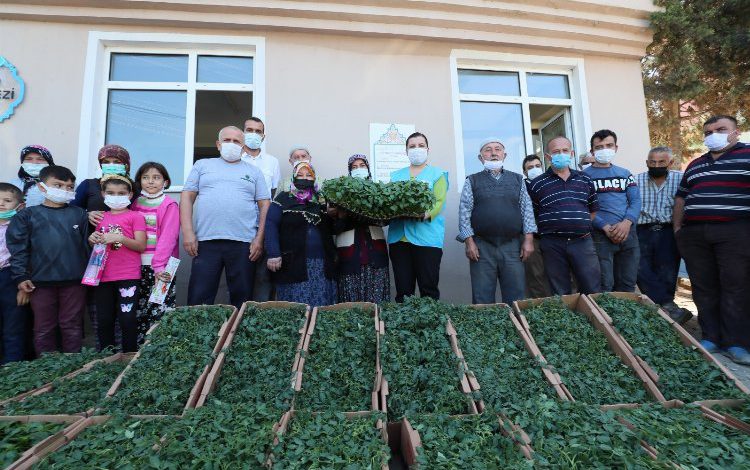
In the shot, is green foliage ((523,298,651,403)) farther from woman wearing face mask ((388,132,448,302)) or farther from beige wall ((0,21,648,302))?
beige wall ((0,21,648,302))

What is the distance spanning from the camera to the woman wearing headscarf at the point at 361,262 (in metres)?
3.80

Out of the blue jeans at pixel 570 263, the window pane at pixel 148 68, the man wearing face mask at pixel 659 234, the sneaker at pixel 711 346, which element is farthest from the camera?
the window pane at pixel 148 68

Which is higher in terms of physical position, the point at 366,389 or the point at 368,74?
the point at 368,74

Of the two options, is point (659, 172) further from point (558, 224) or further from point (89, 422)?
point (89, 422)

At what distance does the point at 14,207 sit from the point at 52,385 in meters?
2.25

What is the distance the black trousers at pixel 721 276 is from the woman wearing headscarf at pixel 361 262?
2890mm

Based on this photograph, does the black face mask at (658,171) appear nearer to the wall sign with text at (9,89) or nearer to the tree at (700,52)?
the tree at (700,52)

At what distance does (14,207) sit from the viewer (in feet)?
12.4

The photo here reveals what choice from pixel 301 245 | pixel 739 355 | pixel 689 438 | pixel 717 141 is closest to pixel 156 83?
pixel 301 245

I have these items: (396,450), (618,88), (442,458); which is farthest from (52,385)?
(618,88)

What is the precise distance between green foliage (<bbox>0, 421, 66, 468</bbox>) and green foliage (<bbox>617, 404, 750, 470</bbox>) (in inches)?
110

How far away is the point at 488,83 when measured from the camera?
5.80m

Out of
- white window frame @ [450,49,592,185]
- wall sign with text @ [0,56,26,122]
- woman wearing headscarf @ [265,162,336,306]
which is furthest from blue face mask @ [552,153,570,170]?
wall sign with text @ [0,56,26,122]

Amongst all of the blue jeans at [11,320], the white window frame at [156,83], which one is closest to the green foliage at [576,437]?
the blue jeans at [11,320]
